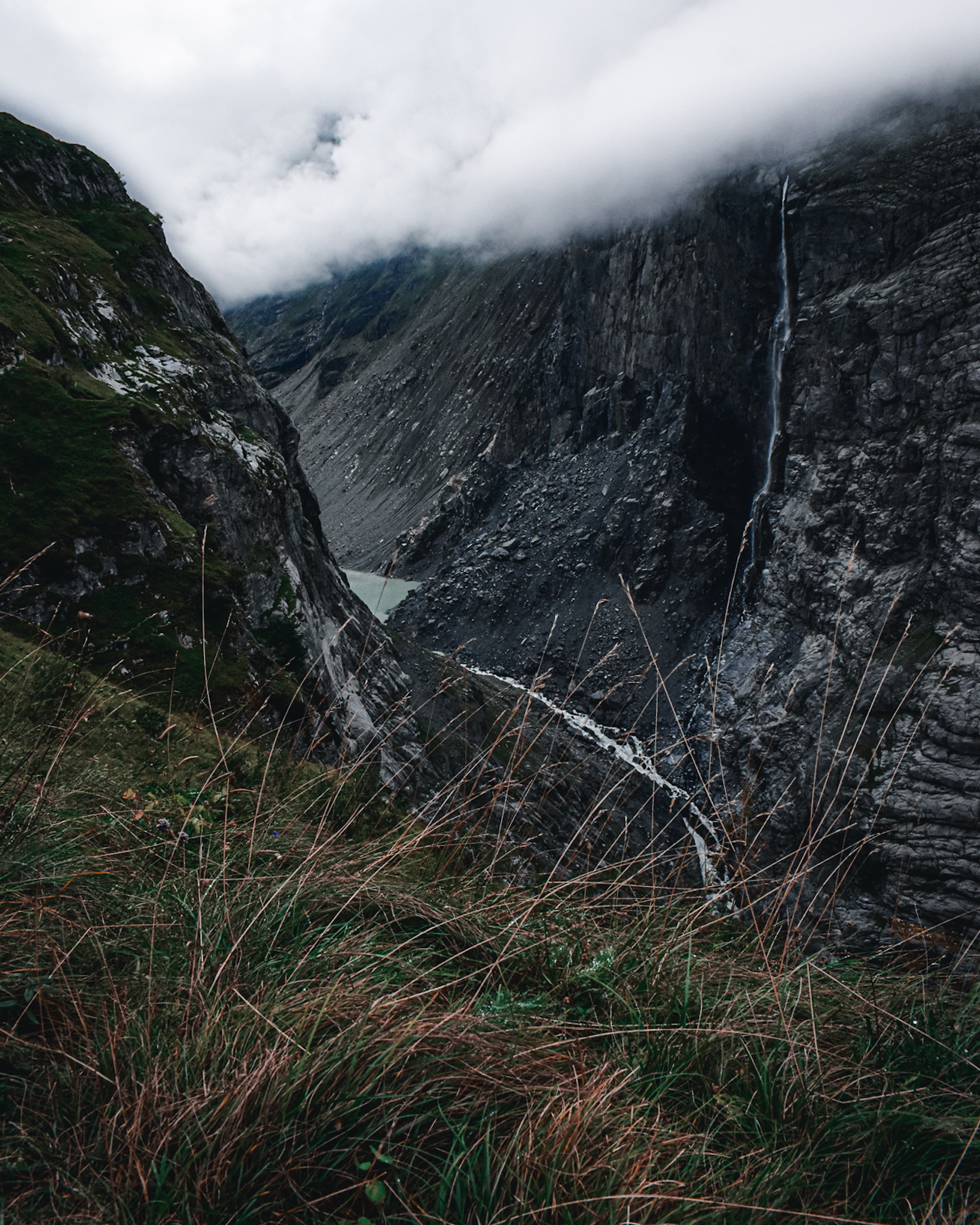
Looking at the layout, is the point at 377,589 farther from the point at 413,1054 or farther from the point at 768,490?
the point at 413,1054

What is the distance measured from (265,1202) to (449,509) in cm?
7169

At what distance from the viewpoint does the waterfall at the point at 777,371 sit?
45.3 metres

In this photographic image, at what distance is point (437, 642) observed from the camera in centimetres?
5516

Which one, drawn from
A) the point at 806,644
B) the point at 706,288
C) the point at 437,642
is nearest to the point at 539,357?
the point at 706,288

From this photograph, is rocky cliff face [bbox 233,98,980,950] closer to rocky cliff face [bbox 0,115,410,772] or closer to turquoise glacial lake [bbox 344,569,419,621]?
turquoise glacial lake [bbox 344,569,419,621]

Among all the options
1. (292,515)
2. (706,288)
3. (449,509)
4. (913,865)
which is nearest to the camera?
(292,515)

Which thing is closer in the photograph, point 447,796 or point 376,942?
point 376,942

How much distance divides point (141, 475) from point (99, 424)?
1326 mm

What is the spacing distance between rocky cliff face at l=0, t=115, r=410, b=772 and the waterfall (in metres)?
32.9

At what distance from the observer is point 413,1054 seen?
1.77m

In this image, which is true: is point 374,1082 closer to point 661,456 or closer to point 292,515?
point 292,515

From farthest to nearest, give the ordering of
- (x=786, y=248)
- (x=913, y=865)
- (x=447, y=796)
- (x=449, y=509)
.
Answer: (x=449, y=509), (x=786, y=248), (x=913, y=865), (x=447, y=796)

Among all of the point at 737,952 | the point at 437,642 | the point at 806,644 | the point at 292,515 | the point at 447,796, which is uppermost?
the point at 292,515

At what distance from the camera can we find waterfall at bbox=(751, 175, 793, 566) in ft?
149
